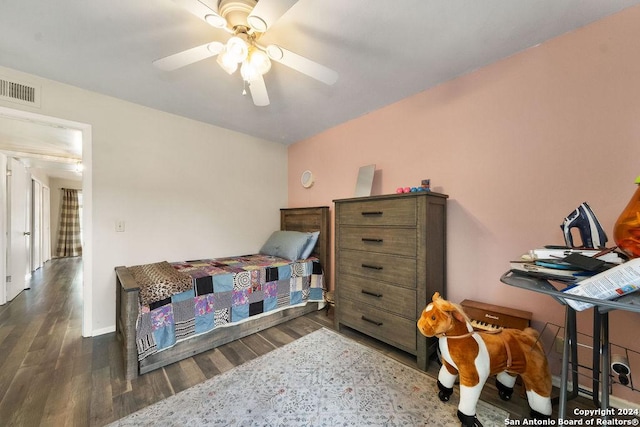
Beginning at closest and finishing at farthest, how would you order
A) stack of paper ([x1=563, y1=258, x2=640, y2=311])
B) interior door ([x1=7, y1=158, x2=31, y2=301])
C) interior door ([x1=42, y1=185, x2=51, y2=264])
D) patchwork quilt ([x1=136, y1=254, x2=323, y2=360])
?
stack of paper ([x1=563, y1=258, x2=640, y2=311]) → patchwork quilt ([x1=136, y1=254, x2=323, y2=360]) → interior door ([x1=7, y1=158, x2=31, y2=301]) → interior door ([x1=42, y1=185, x2=51, y2=264])

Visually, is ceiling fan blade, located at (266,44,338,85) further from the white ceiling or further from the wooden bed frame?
the wooden bed frame

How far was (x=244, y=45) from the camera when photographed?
1275 millimetres

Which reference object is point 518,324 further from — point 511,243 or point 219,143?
point 219,143

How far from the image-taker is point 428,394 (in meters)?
1.49

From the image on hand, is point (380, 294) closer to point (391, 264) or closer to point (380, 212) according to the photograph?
point (391, 264)

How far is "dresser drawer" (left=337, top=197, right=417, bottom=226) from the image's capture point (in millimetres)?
1826

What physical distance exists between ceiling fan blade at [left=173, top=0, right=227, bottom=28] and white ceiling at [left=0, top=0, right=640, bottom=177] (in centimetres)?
38

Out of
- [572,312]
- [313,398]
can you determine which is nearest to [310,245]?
[313,398]

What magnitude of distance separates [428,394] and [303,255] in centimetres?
175

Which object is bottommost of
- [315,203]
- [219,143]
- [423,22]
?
[315,203]

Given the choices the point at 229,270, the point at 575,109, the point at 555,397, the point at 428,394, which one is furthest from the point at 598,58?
the point at 229,270

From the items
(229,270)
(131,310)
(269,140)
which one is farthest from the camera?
(269,140)

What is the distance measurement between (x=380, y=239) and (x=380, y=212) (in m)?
0.22

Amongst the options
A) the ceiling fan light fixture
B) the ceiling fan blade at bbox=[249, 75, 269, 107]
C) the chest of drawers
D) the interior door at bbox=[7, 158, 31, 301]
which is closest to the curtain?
the interior door at bbox=[7, 158, 31, 301]
